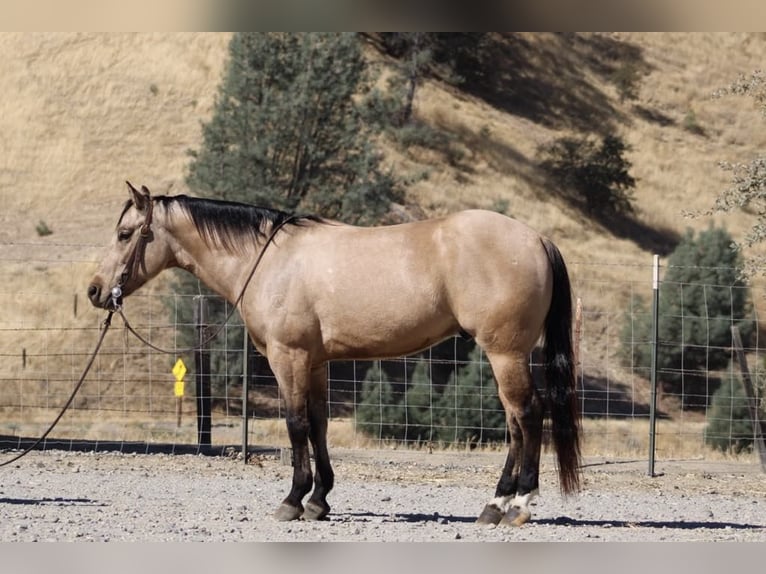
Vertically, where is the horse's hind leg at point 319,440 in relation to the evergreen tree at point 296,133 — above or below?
below

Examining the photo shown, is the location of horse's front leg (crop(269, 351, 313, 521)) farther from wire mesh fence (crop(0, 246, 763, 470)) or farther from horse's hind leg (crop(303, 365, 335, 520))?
wire mesh fence (crop(0, 246, 763, 470))

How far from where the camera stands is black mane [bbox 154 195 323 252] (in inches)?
294

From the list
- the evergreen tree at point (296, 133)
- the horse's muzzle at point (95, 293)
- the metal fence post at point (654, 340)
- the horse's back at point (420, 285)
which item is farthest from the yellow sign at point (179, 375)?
the evergreen tree at point (296, 133)

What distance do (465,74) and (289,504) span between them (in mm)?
35576

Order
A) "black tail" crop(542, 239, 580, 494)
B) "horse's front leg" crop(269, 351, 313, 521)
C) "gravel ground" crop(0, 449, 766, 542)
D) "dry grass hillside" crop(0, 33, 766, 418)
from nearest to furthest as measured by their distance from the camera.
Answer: "gravel ground" crop(0, 449, 766, 542)
"black tail" crop(542, 239, 580, 494)
"horse's front leg" crop(269, 351, 313, 521)
"dry grass hillside" crop(0, 33, 766, 418)

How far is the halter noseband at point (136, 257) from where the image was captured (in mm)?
7465

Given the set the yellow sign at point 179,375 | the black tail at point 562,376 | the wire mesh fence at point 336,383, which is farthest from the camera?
the wire mesh fence at point 336,383

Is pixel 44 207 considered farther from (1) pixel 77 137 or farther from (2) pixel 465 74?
(2) pixel 465 74

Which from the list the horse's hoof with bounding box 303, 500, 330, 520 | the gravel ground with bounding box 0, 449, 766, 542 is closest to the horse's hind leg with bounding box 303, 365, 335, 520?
the horse's hoof with bounding box 303, 500, 330, 520

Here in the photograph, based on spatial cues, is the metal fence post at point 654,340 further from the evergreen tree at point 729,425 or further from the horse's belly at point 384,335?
the horse's belly at point 384,335

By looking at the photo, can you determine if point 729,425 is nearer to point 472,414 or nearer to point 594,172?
point 472,414

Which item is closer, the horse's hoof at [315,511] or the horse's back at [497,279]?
the horse's back at [497,279]

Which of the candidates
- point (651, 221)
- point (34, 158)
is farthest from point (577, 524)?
point (651, 221)

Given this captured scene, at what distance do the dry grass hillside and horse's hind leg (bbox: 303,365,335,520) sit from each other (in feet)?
50.2
